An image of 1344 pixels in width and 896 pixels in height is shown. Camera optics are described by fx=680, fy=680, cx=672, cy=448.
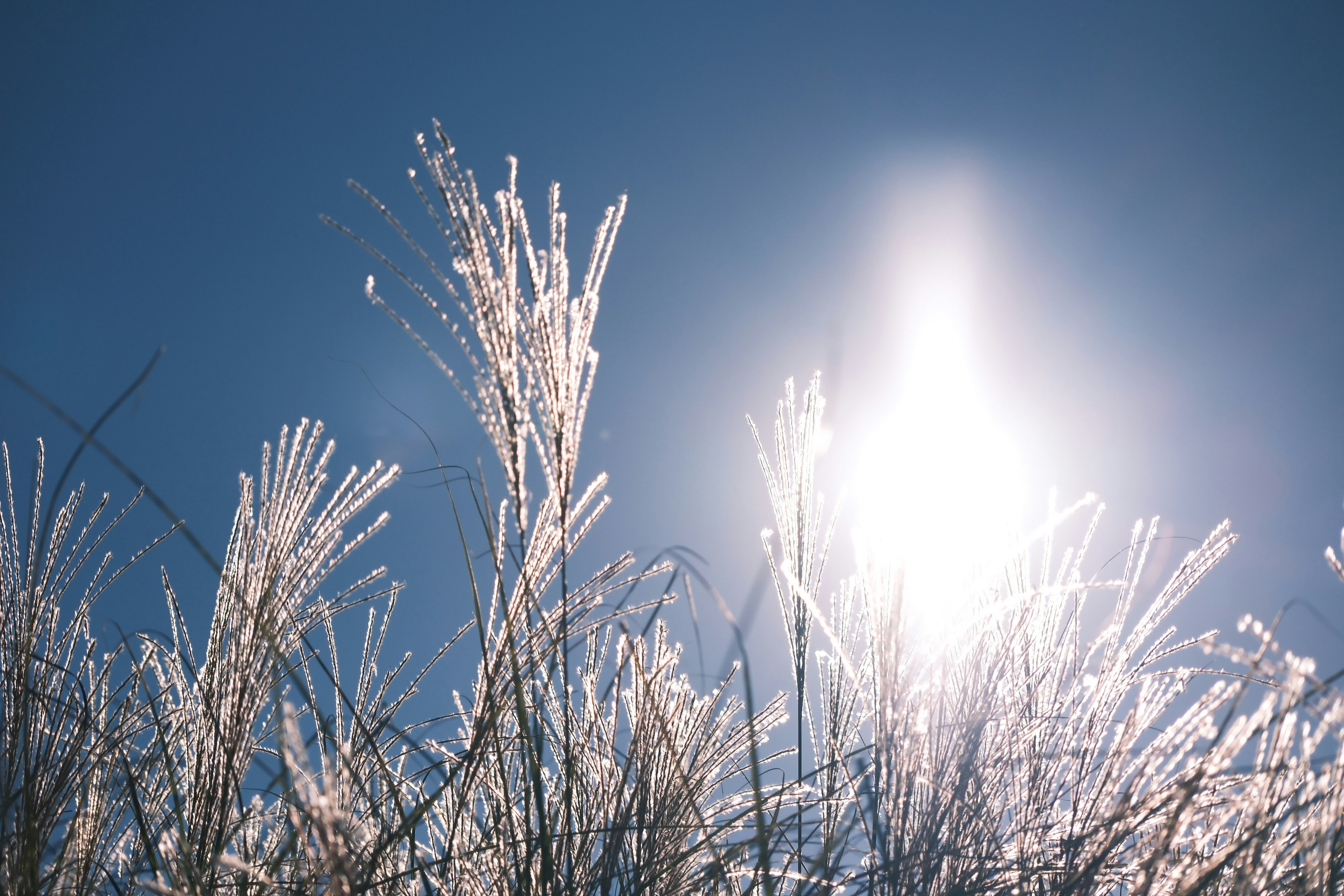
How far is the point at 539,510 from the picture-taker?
3.55ft

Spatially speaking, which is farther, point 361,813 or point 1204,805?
point 361,813

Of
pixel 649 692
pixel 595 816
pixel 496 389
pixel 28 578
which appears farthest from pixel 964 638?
pixel 28 578

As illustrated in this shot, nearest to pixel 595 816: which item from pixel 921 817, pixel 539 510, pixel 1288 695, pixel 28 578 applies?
pixel 921 817

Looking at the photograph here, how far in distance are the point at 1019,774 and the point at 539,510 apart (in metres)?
1.15

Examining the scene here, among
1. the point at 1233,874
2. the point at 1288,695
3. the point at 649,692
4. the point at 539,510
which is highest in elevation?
the point at 539,510

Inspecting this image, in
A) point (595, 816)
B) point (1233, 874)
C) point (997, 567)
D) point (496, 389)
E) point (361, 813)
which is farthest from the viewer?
point (595, 816)

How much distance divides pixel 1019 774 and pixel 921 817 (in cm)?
25

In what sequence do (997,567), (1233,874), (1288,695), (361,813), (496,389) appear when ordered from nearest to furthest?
(496,389) → (1288,695) → (997,567) → (1233,874) → (361,813)

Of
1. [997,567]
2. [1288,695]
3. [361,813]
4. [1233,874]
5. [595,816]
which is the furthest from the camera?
[595,816]

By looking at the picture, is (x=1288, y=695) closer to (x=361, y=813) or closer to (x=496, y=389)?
(x=496, y=389)

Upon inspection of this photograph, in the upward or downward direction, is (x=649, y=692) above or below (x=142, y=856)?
above

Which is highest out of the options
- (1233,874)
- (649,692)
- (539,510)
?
(539,510)

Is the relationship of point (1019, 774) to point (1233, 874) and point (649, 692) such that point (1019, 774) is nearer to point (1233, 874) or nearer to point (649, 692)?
point (1233, 874)

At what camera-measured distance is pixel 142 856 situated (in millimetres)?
1505
